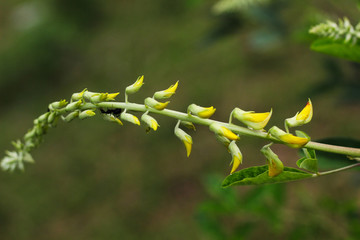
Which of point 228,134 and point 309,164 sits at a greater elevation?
point 228,134

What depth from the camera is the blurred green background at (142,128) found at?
15.0 ft

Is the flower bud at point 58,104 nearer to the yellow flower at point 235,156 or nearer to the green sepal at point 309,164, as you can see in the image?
the yellow flower at point 235,156

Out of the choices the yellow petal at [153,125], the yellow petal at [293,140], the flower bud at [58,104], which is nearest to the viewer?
the yellow petal at [293,140]

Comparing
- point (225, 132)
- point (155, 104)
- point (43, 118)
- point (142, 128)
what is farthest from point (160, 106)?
point (142, 128)

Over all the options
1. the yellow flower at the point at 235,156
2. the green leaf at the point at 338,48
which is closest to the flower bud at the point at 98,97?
the yellow flower at the point at 235,156

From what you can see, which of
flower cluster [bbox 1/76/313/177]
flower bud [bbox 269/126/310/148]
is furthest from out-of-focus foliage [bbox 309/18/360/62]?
flower bud [bbox 269/126/310/148]

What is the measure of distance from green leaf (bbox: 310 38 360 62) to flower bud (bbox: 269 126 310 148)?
0.42 meters

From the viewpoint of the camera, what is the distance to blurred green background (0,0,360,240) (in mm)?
4578

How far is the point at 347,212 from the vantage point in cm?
186

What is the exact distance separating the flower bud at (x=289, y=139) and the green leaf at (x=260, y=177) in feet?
0.27

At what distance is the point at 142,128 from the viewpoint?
565cm

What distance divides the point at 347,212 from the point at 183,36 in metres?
5.00

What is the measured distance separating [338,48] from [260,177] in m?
0.47

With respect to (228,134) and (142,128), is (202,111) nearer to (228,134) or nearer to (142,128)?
(228,134)
